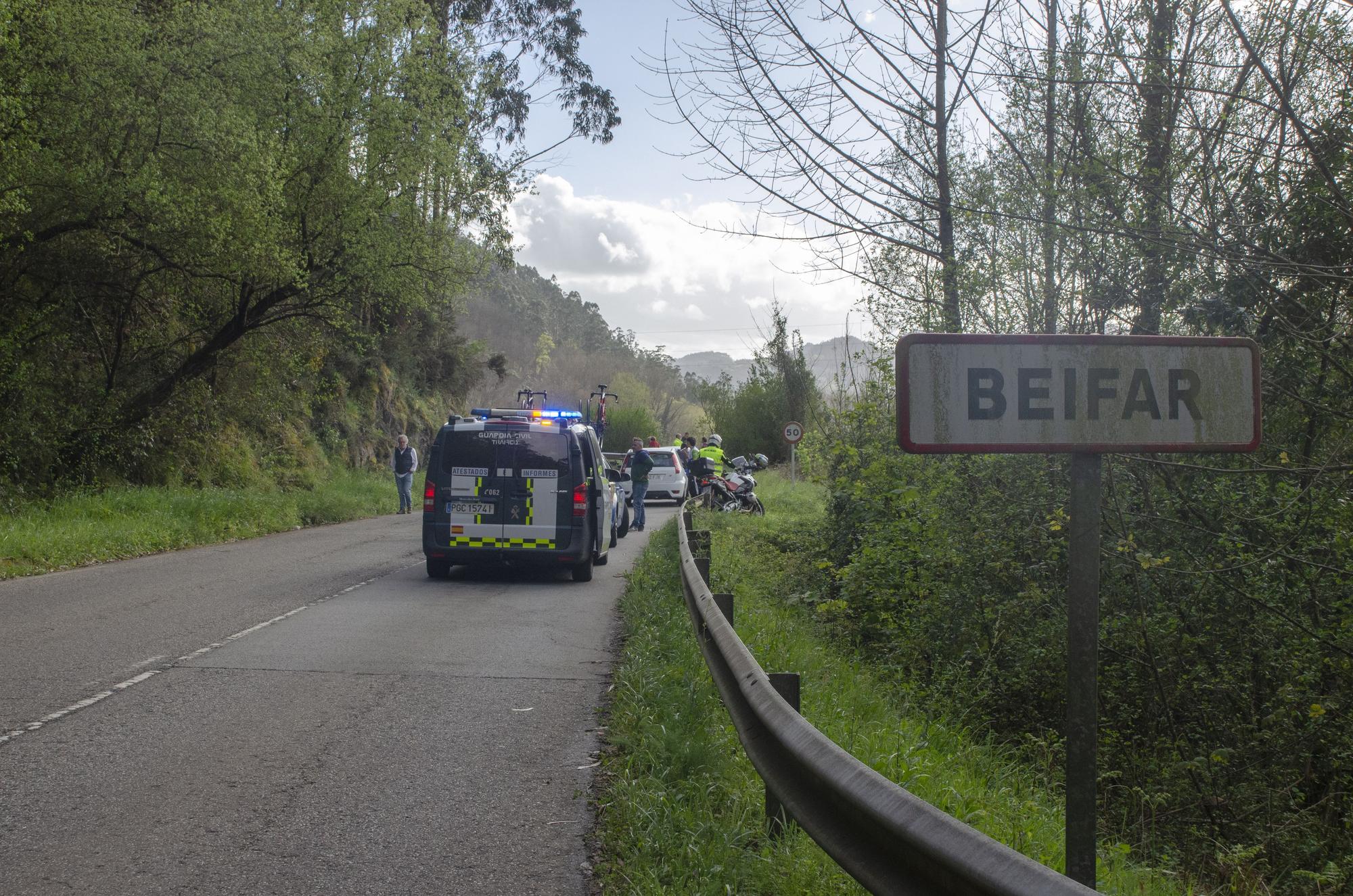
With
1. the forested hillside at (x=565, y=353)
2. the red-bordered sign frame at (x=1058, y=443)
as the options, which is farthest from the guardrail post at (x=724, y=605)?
the forested hillside at (x=565, y=353)

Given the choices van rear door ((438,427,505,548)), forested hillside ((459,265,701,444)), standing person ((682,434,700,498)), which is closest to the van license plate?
van rear door ((438,427,505,548))

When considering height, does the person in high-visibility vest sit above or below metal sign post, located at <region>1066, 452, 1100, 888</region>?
above

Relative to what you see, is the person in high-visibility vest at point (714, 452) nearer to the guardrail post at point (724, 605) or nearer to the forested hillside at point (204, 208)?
the forested hillside at point (204, 208)

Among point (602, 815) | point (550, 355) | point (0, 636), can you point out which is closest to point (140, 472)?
point (0, 636)

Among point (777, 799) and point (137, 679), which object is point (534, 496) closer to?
point (137, 679)

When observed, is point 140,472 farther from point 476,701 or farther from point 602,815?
point 602,815

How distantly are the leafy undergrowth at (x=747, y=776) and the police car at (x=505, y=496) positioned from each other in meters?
4.08

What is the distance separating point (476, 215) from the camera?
24688mm

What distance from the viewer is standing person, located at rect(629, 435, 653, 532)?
67.2 ft

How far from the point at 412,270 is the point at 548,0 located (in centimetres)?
1382

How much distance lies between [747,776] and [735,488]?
1976 cm

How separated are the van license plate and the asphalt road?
1884 mm

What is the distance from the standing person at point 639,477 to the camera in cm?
2047

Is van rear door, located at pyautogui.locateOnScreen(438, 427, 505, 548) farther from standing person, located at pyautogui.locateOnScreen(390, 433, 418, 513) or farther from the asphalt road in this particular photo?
standing person, located at pyautogui.locateOnScreen(390, 433, 418, 513)
